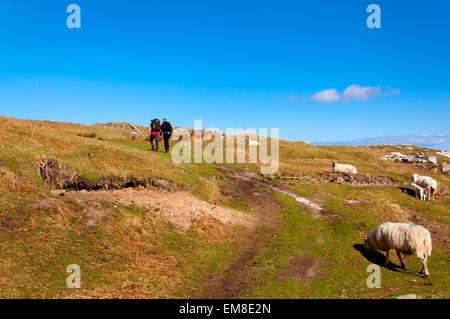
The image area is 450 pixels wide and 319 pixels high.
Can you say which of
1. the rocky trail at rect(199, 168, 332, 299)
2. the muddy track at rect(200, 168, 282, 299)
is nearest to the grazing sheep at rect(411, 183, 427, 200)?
A: the rocky trail at rect(199, 168, 332, 299)

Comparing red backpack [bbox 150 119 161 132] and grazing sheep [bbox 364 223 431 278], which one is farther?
red backpack [bbox 150 119 161 132]

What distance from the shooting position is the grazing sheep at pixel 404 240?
13922 mm

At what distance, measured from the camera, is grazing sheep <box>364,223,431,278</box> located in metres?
13.9

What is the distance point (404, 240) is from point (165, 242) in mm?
12205

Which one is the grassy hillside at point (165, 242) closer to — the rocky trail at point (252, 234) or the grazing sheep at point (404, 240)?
the rocky trail at point (252, 234)

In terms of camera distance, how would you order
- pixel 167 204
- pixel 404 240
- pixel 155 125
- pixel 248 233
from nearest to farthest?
pixel 404 240 → pixel 167 204 → pixel 248 233 → pixel 155 125

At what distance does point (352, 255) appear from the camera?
1608cm

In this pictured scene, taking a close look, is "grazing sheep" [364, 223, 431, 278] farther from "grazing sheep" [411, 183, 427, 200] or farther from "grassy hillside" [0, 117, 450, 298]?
"grazing sheep" [411, 183, 427, 200]

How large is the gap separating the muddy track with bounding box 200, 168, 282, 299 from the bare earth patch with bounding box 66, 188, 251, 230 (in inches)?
62.9

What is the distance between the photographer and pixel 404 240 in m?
14.5

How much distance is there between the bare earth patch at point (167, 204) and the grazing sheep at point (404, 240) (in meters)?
7.98

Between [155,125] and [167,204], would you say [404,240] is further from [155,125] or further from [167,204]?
[155,125]

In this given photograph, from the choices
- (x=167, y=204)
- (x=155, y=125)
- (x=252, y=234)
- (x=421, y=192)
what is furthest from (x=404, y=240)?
(x=155, y=125)

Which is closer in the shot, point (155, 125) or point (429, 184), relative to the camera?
point (429, 184)
